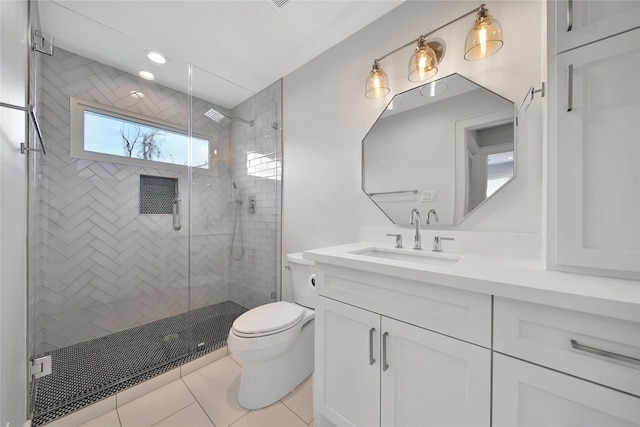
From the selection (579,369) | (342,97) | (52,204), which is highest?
(342,97)

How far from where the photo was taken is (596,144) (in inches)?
29.0

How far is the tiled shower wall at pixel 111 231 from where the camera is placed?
5.75 ft

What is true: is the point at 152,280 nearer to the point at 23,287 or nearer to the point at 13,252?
the point at 23,287

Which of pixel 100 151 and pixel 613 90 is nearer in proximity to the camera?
pixel 613 90

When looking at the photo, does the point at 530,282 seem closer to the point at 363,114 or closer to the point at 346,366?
the point at 346,366

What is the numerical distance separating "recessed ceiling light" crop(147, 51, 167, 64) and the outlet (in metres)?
2.38

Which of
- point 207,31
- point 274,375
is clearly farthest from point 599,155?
point 207,31

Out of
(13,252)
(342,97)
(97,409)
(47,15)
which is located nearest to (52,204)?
(13,252)

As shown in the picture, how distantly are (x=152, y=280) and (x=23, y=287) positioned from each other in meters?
1.16

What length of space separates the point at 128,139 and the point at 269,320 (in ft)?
7.10

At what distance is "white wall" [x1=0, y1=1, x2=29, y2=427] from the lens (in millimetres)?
804

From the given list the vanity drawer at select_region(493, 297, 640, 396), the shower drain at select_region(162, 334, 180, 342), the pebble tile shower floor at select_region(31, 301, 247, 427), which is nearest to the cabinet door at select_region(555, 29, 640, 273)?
the vanity drawer at select_region(493, 297, 640, 396)

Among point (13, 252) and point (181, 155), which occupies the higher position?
point (181, 155)

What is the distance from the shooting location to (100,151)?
200 cm
